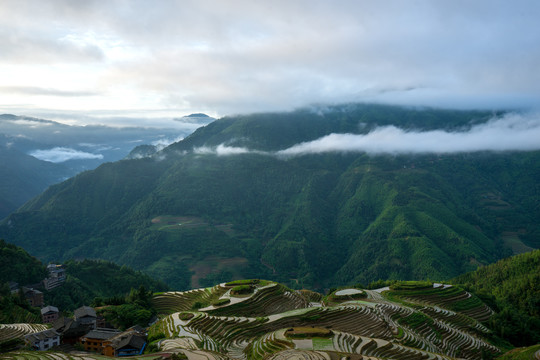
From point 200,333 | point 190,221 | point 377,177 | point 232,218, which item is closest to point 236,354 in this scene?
point 200,333

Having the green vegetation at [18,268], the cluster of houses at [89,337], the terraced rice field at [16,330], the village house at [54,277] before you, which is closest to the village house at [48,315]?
the terraced rice field at [16,330]

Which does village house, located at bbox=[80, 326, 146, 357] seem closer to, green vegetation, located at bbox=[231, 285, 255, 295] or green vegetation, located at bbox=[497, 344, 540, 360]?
green vegetation, located at bbox=[231, 285, 255, 295]

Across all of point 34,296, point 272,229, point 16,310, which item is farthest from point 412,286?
point 272,229

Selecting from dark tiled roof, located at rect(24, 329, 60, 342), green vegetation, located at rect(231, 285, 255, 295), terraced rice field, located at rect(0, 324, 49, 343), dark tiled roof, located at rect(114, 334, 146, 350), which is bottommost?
green vegetation, located at rect(231, 285, 255, 295)

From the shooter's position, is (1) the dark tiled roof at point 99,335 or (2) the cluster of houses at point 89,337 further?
(1) the dark tiled roof at point 99,335

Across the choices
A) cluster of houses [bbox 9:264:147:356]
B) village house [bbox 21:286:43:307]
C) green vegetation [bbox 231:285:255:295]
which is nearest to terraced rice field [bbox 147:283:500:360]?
green vegetation [bbox 231:285:255:295]

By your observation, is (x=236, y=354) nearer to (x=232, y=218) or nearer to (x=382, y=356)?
(x=382, y=356)

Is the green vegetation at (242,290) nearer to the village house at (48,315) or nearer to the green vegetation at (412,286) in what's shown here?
the village house at (48,315)
